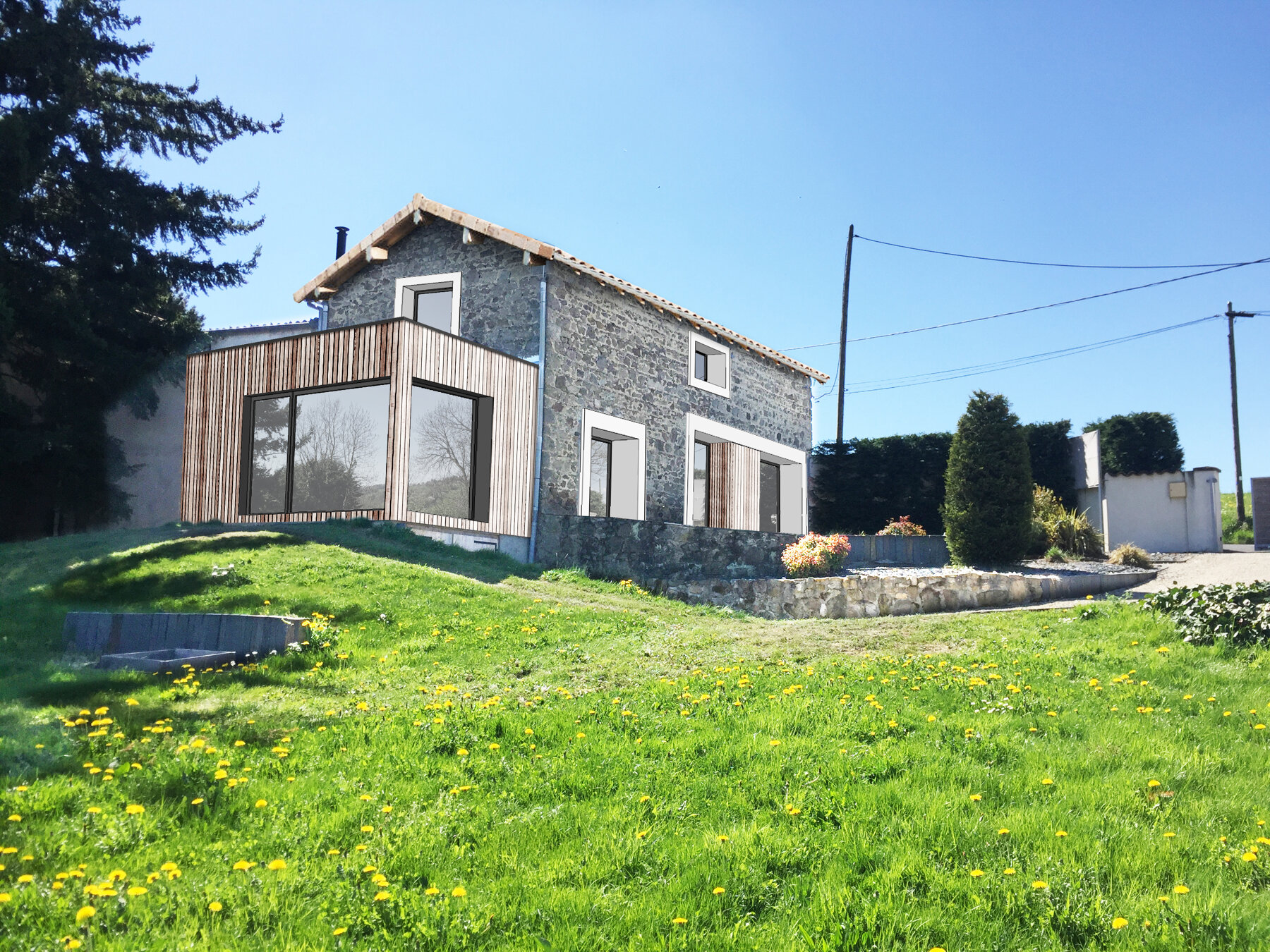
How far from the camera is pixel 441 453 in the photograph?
16375mm

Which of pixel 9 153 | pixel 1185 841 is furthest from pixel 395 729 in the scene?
pixel 9 153

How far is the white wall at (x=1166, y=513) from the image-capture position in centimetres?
2497

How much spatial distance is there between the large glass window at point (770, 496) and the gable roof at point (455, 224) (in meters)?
4.52

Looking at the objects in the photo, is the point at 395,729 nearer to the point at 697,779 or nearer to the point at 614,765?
the point at 614,765

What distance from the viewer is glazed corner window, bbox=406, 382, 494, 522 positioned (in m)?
16.0

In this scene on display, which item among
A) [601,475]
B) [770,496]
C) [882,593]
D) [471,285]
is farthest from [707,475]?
[882,593]

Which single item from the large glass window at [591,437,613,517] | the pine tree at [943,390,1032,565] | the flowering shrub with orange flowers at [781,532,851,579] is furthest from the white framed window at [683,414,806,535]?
the pine tree at [943,390,1032,565]

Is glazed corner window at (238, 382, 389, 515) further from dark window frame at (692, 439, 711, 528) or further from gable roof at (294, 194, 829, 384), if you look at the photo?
dark window frame at (692, 439, 711, 528)

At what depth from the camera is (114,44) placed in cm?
2303

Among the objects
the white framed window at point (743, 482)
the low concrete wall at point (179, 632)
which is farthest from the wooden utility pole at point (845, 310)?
the low concrete wall at point (179, 632)

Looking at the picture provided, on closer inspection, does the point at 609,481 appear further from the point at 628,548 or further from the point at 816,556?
the point at 816,556

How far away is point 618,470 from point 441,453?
4.97 meters

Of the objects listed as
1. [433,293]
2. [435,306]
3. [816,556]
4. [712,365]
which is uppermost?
[433,293]

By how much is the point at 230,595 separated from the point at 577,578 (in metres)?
6.07
